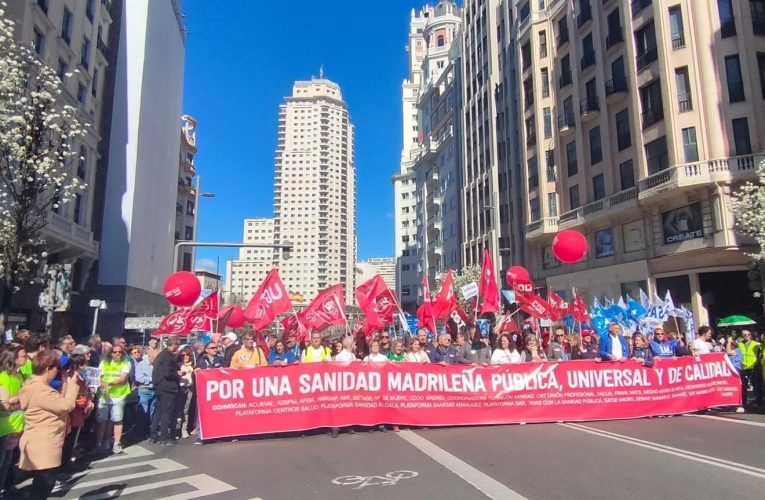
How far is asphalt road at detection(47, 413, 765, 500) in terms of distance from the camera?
6.03 meters

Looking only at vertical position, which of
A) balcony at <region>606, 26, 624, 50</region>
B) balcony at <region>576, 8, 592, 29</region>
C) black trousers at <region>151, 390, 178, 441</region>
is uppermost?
balcony at <region>576, 8, 592, 29</region>

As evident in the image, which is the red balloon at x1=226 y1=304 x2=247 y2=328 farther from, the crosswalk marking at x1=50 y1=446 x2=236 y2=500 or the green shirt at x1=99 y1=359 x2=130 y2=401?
the crosswalk marking at x1=50 y1=446 x2=236 y2=500

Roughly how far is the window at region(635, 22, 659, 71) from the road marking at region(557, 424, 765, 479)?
2329cm

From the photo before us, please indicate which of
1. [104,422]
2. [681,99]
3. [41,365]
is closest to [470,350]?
[104,422]

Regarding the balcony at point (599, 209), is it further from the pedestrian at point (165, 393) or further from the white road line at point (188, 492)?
the white road line at point (188, 492)

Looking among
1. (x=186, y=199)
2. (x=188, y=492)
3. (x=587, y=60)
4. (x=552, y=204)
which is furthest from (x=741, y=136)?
(x=186, y=199)

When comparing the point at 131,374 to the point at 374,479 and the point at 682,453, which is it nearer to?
the point at 374,479

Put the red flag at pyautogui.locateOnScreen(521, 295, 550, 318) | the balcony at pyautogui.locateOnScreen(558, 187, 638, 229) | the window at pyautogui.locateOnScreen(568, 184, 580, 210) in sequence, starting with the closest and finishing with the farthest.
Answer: the red flag at pyautogui.locateOnScreen(521, 295, 550, 318)
the balcony at pyautogui.locateOnScreen(558, 187, 638, 229)
the window at pyautogui.locateOnScreen(568, 184, 580, 210)

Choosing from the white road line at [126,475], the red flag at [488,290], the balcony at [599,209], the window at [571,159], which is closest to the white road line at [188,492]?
the white road line at [126,475]

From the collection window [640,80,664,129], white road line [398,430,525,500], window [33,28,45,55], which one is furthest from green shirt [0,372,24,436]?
window [640,80,664,129]

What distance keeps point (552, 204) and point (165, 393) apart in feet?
102

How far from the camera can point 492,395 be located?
33.7 ft

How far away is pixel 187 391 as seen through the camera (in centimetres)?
1072

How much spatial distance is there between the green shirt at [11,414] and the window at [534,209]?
35.5 meters
